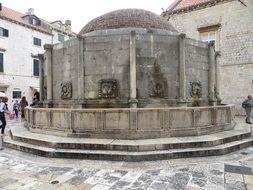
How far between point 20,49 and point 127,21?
21054mm

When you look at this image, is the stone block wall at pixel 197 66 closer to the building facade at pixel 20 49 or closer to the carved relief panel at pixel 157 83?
the carved relief panel at pixel 157 83

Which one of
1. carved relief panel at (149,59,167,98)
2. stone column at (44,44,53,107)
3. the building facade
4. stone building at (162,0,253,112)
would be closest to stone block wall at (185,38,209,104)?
carved relief panel at (149,59,167,98)

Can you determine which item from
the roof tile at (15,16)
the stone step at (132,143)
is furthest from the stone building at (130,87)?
the roof tile at (15,16)

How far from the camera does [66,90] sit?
966 centimetres

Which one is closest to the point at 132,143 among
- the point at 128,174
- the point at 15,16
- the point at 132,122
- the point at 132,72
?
the point at 132,122

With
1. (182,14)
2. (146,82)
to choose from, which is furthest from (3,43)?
(146,82)

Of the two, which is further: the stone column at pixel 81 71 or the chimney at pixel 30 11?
the chimney at pixel 30 11

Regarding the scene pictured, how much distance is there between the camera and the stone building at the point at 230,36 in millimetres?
18141

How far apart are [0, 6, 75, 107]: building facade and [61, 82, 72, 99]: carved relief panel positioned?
18119mm

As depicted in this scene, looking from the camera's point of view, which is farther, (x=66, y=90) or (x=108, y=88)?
(x=66, y=90)

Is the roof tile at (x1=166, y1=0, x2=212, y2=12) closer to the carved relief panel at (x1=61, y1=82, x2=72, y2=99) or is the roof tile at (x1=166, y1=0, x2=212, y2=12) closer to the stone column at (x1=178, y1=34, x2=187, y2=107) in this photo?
the stone column at (x1=178, y1=34, x2=187, y2=107)

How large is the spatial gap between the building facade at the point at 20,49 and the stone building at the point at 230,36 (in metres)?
18.1

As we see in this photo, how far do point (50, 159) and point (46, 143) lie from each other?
734 mm

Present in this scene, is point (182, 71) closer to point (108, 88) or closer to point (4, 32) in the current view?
point (108, 88)
